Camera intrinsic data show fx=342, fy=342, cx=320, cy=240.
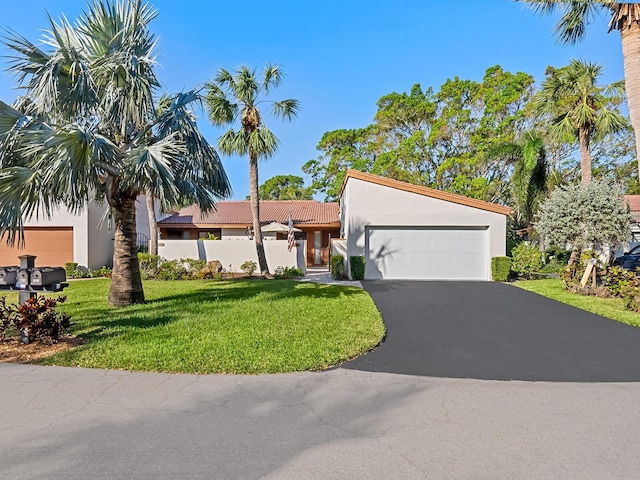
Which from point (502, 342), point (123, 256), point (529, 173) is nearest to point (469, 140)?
point (529, 173)

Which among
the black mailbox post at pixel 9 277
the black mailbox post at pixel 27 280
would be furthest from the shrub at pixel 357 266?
the black mailbox post at pixel 9 277

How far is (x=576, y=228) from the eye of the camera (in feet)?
38.1

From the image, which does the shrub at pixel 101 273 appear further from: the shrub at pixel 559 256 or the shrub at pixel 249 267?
the shrub at pixel 559 256

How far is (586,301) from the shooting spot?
962cm

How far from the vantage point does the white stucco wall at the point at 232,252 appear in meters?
17.0

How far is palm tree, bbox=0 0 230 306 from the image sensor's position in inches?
261

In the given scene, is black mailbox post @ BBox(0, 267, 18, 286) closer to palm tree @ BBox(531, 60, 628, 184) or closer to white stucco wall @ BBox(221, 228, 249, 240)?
white stucco wall @ BBox(221, 228, 249, 240)

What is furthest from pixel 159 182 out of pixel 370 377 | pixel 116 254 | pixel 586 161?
pixel 586 161

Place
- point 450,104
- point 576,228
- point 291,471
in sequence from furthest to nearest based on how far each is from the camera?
1. point 450,104
2. point 576,228
3. point 291,471

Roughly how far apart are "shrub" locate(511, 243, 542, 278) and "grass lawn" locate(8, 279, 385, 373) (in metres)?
7.74

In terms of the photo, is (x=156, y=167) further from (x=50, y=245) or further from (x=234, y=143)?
(x=50, y=245)

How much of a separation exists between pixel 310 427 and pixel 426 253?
41.3 ft

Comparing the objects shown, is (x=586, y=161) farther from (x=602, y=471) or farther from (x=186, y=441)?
(x=186, y=441)

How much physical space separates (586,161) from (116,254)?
57.9ft
